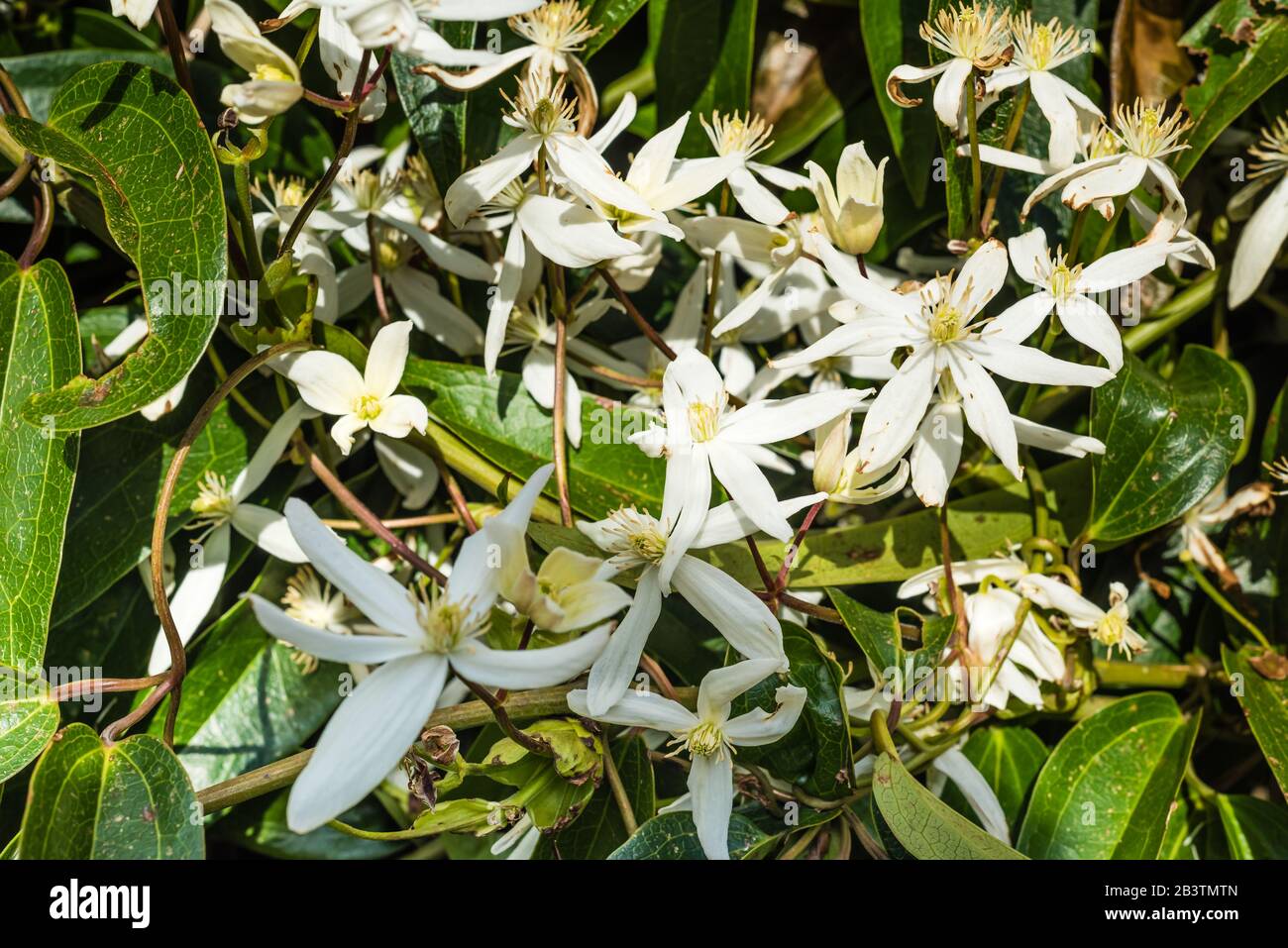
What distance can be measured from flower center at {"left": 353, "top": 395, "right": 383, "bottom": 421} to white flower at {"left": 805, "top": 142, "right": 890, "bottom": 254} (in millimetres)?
264

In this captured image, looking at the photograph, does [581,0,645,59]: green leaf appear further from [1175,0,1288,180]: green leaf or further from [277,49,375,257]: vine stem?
[1175,0,1288,180]: green leaf

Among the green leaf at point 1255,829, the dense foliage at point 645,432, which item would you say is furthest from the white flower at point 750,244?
the green leaf at point 1255,829

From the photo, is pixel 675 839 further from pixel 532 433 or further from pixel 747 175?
pixel 747 175

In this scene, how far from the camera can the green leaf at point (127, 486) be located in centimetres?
63

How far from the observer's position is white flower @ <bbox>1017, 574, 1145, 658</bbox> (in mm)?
587

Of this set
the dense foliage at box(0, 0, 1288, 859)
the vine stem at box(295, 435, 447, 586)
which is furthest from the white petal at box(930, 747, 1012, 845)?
the vine stem at box(295, 435, 447, 586)

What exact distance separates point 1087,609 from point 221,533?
53 cm

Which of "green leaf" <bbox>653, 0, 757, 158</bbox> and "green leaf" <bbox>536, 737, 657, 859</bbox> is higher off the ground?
"green leaf" <bbox>653, 0, 757, 158</bbox>

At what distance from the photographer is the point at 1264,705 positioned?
634 mm

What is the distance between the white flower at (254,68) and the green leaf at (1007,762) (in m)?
0.55

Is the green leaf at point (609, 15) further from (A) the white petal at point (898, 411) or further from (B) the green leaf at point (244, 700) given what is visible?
(B) the green leaf at point (244, 700)

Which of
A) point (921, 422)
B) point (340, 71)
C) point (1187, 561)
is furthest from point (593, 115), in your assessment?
point (1187, 561)

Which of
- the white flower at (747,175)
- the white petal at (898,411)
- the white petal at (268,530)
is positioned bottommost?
the white petal at (268,530)

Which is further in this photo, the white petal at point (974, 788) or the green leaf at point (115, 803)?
the white petal at point (974, 788)
